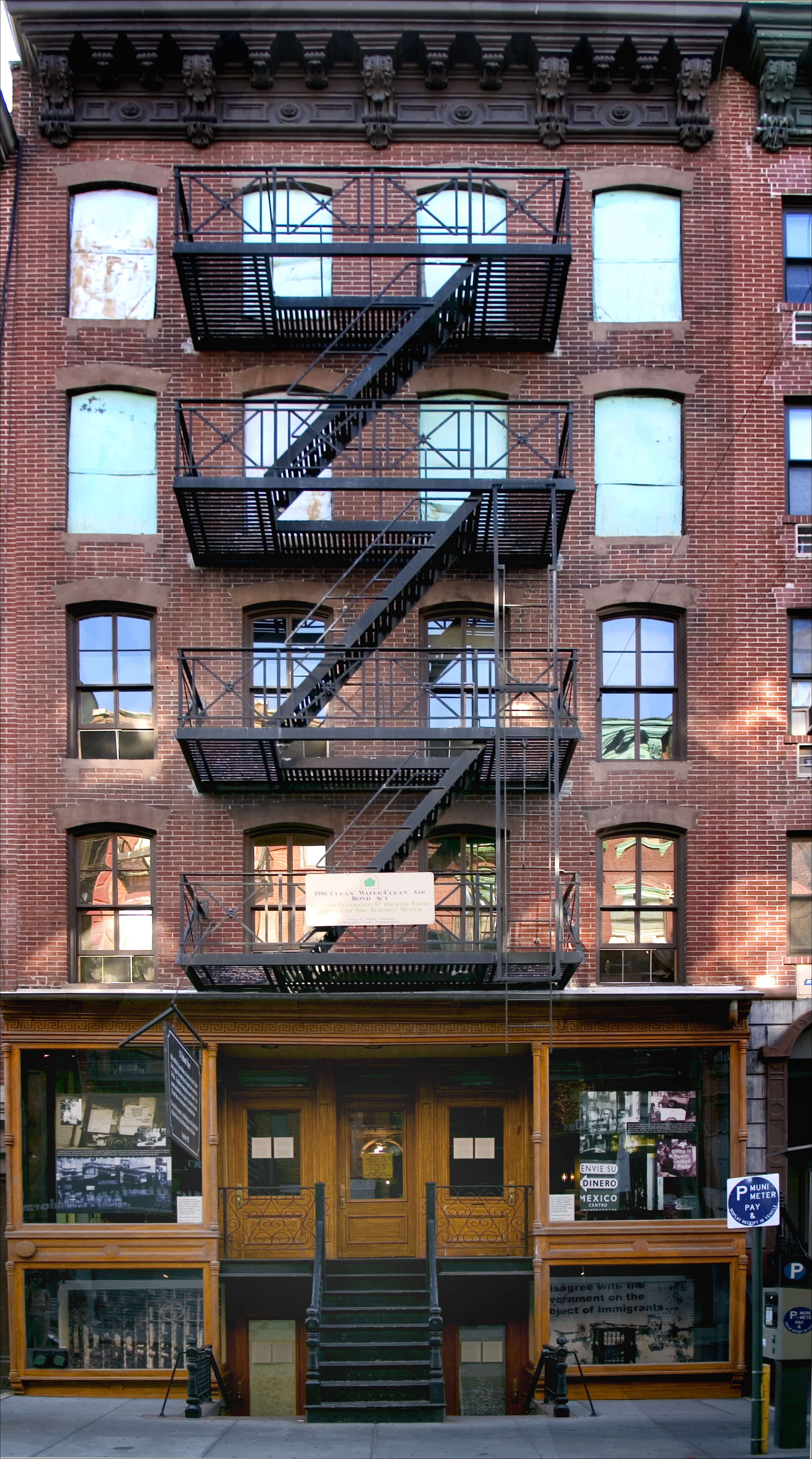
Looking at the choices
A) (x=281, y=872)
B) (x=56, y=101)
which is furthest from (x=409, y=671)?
(x=56, y=101)

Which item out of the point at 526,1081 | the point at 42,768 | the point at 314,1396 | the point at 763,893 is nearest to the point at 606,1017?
the point at 526,1081

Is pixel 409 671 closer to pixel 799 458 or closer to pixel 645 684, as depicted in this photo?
pixel 645 684

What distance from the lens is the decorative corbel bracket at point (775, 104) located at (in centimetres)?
1772

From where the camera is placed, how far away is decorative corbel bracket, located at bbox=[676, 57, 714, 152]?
Answer: 17641mm

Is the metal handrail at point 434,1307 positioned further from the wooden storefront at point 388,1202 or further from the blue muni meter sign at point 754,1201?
the blue muni meter sign at point 754,1201

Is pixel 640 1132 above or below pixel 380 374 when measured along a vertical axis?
below

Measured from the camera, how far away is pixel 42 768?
1691 cm

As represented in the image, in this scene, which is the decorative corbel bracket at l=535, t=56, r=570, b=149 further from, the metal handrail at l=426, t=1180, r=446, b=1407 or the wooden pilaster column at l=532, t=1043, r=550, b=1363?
the metal handrail at l=426, t=1180, r=446, b=1407

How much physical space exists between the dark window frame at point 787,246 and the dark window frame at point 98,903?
10.6 m

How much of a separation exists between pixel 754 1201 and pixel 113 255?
13.4m

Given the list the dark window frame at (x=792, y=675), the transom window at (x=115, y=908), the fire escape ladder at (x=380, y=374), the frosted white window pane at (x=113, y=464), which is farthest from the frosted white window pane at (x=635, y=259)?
the transom window at (x=115, y=908)

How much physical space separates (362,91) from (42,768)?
951 cm

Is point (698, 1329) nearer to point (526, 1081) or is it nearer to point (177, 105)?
point (526, 1081)

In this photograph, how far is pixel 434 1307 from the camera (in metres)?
14.9
